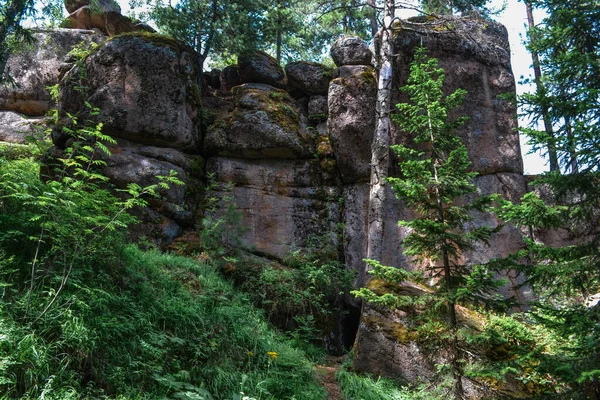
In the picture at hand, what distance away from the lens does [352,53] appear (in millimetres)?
13312

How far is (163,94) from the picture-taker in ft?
36.9

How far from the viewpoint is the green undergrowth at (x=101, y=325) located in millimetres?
3904

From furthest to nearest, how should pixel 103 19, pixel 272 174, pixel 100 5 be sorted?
pixel 103 19
pixel 100 5
pixel 272 174

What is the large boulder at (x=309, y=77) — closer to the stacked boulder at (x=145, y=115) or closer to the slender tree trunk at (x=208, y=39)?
the slender tree trunk at (x=208, y=39)

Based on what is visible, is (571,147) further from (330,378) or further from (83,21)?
(83,21)

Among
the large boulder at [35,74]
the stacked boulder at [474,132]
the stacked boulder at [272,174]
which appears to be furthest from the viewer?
the large boulder at [35,74]

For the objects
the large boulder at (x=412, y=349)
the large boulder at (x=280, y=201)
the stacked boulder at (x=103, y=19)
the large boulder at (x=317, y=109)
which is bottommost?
the large boulder at (x=412, y=349)

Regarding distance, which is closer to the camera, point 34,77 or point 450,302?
point 450,302

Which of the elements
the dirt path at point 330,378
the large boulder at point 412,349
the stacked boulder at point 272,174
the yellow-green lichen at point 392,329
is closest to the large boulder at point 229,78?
the stacked boulder at point 272,174

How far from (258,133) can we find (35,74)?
11.3 m

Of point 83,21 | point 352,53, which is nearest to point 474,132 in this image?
point 352,53

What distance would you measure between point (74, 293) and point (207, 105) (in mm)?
10050

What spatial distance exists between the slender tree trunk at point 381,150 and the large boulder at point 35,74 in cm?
1285

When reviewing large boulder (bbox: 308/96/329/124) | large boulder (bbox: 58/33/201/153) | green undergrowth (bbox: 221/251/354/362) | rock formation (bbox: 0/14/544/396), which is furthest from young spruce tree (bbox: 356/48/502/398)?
large boulder (bbox: 58/33/201/153)
